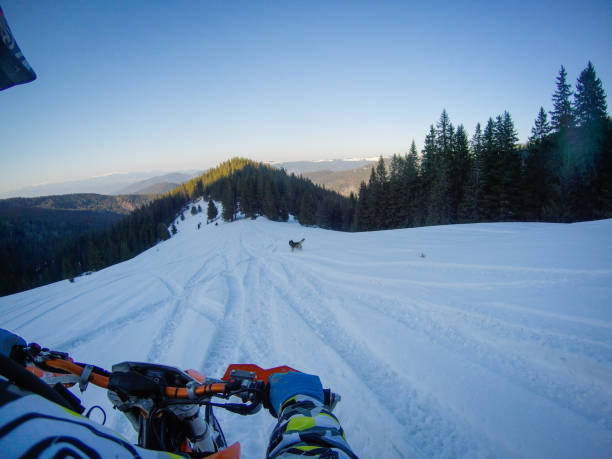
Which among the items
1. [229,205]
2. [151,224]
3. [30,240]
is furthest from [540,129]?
[30,240]

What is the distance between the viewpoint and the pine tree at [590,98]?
22.4 metres

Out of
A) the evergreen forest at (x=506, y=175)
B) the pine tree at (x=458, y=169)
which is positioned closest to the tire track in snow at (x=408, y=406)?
the evergreen forest at (x=506, y=175)

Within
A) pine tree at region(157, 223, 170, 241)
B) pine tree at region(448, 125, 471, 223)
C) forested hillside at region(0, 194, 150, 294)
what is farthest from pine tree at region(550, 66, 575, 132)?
forested hillside at region(0, 194, 150, 294)

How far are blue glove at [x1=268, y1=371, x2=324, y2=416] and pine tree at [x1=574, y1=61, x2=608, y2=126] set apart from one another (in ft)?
116

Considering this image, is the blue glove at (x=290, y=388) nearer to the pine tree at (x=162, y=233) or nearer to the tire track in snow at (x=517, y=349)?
the tire track in snow at (x=517, y=349)

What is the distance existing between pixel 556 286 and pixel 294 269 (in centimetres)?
727

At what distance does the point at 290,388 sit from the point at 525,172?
112 ft

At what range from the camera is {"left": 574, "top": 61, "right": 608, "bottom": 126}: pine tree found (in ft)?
73.6

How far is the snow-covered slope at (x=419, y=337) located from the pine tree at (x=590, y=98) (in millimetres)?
24632

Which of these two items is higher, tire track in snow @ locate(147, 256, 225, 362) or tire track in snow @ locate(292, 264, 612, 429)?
tire track in snow @ locate(292, 264, 612, 429)

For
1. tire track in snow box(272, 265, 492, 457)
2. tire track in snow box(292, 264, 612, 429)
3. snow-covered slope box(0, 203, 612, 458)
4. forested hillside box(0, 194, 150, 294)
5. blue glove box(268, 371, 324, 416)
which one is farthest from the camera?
forested hillside box(0, 194, 150, 294)

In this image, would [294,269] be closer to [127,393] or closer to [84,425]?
[127,393]

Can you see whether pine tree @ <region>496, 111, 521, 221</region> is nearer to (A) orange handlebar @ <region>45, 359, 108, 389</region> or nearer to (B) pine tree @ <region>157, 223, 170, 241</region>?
(A) orange handlebar @ <region>45, 359, 108, 389</region>

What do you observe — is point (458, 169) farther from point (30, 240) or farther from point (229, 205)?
point (30, 240)
